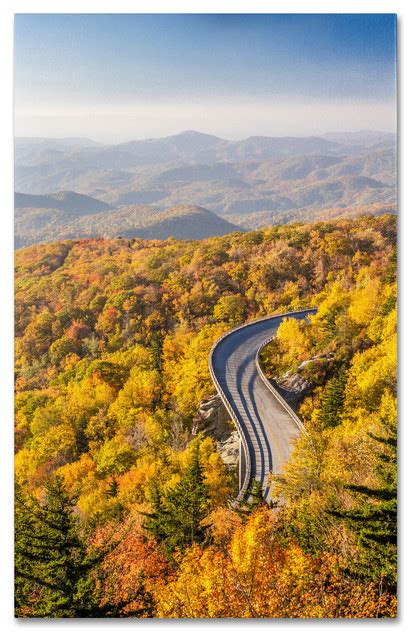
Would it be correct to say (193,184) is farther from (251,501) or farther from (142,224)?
(251,501)

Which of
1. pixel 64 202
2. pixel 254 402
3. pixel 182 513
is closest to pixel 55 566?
pixel 182 513

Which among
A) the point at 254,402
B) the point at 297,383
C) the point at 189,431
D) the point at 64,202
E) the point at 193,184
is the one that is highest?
the point at 193,184

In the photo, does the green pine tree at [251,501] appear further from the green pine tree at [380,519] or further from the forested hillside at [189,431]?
the green pine tree at [380,519]

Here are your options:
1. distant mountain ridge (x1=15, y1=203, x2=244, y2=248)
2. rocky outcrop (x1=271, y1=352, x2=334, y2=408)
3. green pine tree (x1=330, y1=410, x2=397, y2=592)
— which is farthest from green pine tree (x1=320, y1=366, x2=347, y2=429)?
distant mountain ridge (x1=15, y1=203, x2=244, y2=248)

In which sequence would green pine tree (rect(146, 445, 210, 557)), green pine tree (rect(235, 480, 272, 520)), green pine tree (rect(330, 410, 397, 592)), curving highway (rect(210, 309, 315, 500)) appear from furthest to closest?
curving highway (rect(210, 309, 315, 500))
green pine tree (rect(146, 445, 210, 557))
green pine tree (rect(235, 480, 272, 520))
green pine tree (rect(330, 410, 397, 592))

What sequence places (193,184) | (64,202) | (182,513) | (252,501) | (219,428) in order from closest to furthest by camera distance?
(252,501) → (182,513) → (219,428) → (64,202) → (193,184)

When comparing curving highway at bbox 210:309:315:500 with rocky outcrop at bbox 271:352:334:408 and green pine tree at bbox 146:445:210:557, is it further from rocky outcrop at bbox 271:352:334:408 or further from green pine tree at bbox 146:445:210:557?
green pine tree at bbox 146:445:210:557
